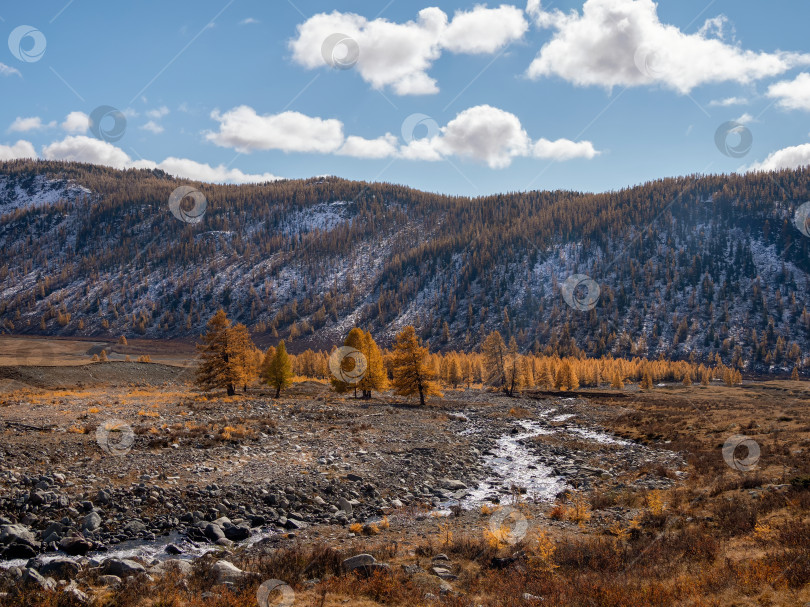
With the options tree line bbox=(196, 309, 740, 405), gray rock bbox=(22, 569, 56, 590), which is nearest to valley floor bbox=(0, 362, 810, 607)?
gray rock bbox=(22, 569, 56, 590)

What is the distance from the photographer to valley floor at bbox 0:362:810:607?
996 cm

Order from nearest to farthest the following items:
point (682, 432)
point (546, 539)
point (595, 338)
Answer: point (546, 539)
point (682, 432)
point (595, 338)

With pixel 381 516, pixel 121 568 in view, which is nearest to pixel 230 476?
pixel 381 516

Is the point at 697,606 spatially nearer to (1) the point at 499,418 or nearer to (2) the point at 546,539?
(2) the point at 546,539

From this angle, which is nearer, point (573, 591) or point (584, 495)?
point (573, 591)

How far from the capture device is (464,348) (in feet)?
651

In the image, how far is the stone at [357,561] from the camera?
1140cm

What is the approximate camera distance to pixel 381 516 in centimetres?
1698

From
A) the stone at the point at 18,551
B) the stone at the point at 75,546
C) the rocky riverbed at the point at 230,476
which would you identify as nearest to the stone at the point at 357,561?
the rocky riverbed at the point at 230,476

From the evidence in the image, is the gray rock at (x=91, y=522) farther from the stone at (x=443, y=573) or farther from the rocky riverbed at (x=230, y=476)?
the stone at (x=443, y=573)

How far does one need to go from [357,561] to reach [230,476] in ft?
32.4

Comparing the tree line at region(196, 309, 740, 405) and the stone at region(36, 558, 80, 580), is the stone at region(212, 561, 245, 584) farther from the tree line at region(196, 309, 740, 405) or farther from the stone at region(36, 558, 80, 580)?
the tree line at region(196, 309, 740, 405)

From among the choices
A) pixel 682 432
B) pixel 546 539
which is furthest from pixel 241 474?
pixel 682 432

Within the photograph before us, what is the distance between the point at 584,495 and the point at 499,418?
92.6 feet
